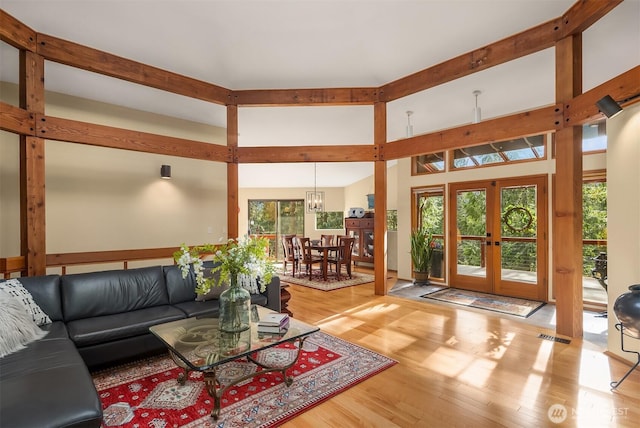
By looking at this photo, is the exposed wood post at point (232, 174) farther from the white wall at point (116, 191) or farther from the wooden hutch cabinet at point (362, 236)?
the wooden hutch cabinet at point (362, 236)

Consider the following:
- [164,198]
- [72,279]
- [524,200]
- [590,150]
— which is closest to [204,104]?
[164,198]

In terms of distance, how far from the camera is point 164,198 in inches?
206

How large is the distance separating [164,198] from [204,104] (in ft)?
5.55

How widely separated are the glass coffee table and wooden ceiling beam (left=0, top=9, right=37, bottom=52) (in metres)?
3.09

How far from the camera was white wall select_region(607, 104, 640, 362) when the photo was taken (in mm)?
2531

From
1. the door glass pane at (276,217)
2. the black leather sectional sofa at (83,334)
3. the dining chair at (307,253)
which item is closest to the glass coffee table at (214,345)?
the black leather sectional sofa at (83,334)

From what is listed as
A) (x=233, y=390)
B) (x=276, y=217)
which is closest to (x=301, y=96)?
(x=233, y=390)

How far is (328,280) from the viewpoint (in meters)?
6.30

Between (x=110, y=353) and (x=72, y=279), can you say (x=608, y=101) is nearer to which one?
(x=110, y=353)

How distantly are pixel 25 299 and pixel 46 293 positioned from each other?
0.18 meters

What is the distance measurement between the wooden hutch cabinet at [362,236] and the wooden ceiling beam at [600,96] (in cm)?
514

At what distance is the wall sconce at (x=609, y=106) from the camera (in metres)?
2.44

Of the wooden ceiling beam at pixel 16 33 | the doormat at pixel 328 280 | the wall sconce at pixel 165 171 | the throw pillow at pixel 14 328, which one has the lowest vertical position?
the doormat at pixel 328 280

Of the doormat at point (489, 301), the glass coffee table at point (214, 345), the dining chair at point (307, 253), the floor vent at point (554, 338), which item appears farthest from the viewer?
the dining chair at point (307, 253)
